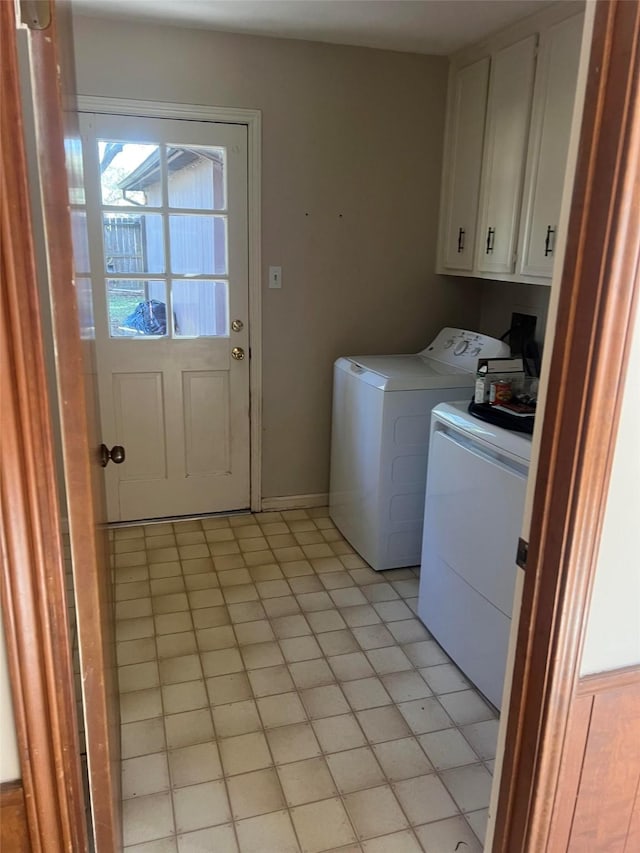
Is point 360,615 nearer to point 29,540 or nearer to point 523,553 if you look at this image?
point 523,553

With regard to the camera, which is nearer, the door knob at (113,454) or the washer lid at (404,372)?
the door knob at (113,454)

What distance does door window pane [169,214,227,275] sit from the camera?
9.96 feet

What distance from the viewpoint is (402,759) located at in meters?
1.88

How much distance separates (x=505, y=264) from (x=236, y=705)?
2.07 metres

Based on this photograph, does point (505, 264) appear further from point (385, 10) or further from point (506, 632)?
point (506, 632)

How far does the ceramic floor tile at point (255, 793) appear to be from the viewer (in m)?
1.70

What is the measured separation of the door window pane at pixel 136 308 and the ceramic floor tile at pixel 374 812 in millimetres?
2203

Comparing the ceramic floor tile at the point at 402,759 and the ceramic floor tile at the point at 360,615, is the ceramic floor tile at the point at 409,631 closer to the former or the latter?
the ceramic floor tile at the point at 360,615

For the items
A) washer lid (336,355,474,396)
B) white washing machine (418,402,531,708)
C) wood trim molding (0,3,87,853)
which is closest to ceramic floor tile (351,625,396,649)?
white washing machine (418,402,531,708)

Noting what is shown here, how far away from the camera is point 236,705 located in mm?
2078

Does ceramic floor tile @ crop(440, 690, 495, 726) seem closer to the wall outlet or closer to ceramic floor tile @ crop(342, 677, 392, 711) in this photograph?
ceramic floor tile @ crop(342, 677, 392, 711)

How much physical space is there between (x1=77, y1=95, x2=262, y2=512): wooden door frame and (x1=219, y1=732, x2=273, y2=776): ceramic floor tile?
164 cm

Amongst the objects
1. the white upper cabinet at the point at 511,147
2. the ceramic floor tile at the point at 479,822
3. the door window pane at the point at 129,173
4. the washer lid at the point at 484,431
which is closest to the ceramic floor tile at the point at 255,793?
the ceramic floor tile at the point at 479,822

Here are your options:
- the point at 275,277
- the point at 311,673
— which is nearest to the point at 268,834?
the point at 311,673
